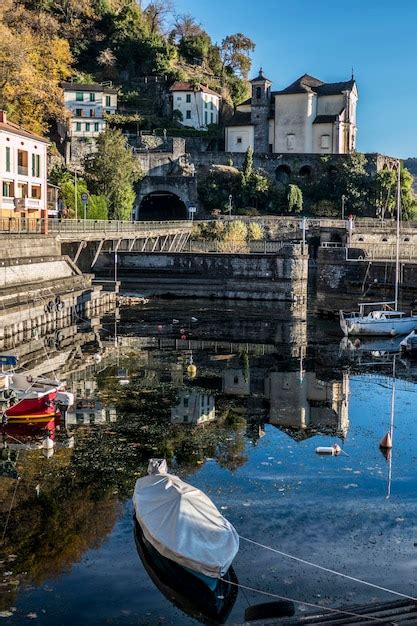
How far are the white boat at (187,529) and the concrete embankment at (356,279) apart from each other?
41.9 m

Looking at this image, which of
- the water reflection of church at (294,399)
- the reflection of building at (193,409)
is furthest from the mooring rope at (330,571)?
the reflection of building at (193,409)

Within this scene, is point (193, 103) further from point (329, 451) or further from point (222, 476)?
point (222, 476)

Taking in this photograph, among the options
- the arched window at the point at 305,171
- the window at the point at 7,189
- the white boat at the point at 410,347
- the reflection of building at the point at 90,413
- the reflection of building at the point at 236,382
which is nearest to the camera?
the reflection of building at the point at 90,413

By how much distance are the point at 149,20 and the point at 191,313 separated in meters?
80.7

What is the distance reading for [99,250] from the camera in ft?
186

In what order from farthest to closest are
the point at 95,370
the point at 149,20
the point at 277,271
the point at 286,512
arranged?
the point at 149,20 → the point at 277,271 → the point at 95,370 → the point at 286,512

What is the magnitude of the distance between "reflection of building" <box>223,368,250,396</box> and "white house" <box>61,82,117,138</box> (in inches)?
2385

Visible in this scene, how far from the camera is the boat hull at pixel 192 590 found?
40.0 feet

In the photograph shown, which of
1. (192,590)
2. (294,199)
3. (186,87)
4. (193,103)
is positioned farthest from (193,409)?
(193,103)

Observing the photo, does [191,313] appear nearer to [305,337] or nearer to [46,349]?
[305,337]

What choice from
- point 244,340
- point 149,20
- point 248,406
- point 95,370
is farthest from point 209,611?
point 149,20

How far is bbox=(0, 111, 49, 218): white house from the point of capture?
47.7 m

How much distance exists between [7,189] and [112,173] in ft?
85.6

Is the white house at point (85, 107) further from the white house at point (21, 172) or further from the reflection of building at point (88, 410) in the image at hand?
the reflection of building at point (88, 410)
